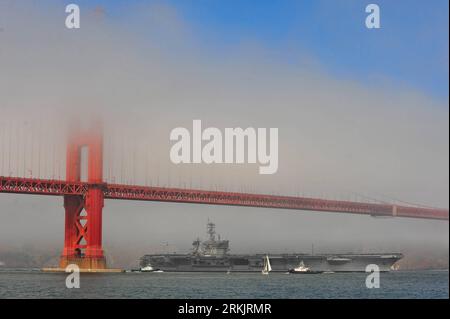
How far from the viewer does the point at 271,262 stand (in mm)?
94562

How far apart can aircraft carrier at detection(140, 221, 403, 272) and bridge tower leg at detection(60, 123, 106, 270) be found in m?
17.9

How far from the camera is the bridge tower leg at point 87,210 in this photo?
77875mm

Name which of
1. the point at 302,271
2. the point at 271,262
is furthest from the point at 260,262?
the point at 302,271

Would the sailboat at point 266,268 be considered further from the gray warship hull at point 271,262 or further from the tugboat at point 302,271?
the gray warship hull at point 271,262

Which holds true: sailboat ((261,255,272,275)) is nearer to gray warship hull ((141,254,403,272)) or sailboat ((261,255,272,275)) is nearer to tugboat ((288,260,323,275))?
tugboat ((288,260,323,275))

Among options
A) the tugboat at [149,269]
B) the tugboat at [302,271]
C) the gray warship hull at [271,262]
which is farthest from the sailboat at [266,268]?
the tugboat at [149,269]

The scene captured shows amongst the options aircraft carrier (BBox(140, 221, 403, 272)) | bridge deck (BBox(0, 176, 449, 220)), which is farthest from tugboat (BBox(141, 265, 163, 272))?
bridge deck (BBox(0, 176, 449, 220))

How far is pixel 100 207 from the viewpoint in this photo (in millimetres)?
78000

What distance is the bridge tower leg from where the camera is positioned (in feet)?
255

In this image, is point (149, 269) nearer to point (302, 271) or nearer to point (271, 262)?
point (271, 262)

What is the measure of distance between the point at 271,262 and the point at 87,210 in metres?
26.2

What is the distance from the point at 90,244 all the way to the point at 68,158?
384 inches
